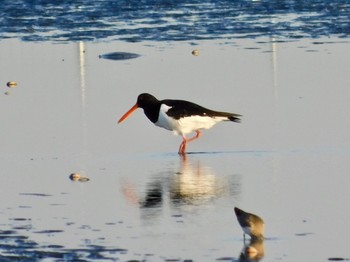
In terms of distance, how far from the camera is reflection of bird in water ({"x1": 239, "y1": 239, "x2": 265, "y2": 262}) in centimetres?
895

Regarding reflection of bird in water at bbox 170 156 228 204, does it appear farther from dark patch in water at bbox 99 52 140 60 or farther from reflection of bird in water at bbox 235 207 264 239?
dark patch in water at bbox 99 52 140 60

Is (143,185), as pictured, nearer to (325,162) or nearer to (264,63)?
(325,162)

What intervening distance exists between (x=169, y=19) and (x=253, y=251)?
16519 millimetres

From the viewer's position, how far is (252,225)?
934cm

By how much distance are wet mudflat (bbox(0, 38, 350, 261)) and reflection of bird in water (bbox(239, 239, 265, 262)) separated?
4 centimetres

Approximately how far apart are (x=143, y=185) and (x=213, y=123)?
2695mm

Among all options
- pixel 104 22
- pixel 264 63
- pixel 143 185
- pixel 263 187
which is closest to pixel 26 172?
pixel 143 185

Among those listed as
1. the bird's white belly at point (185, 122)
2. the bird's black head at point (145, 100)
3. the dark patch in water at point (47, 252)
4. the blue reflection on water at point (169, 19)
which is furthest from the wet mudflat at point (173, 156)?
the blue reflection on water at point (169, 19)

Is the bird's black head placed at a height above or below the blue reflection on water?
below

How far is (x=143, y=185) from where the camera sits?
11.7 meters

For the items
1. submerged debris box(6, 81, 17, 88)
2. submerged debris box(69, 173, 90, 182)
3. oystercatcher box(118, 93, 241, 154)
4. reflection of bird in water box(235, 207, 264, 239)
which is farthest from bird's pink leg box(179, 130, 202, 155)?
reflection of bird in water box(235, 207, 264, 239)

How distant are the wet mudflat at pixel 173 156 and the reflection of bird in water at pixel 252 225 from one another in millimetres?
103

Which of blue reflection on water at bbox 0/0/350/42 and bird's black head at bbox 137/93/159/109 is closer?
bird's black head at bbox 137/93/159/109

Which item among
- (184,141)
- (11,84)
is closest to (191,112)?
(184,141)
